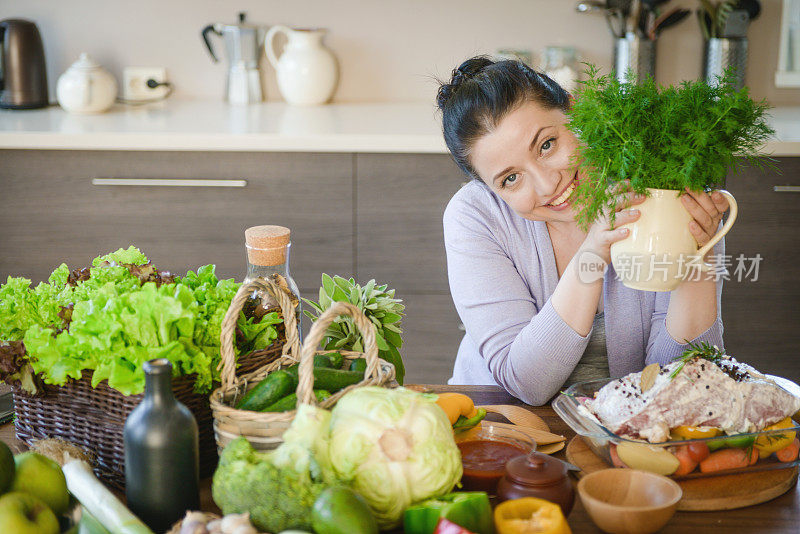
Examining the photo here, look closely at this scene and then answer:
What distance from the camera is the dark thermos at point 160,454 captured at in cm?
85

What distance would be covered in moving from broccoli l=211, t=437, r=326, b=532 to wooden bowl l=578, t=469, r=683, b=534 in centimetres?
29

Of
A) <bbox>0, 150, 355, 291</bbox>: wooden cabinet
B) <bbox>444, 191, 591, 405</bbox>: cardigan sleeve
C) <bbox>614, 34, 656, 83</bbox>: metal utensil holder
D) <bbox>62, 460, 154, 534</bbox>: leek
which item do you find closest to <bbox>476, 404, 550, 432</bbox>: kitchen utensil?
<bbox>444, 191, 591, 405</bbox>: cardigan sleeve

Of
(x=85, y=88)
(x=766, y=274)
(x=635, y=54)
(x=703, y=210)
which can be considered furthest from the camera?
(x=635, y=54)

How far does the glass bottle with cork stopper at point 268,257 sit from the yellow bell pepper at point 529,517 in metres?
0.43

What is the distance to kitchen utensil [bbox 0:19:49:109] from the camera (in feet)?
8.77

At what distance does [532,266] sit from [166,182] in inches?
49.5

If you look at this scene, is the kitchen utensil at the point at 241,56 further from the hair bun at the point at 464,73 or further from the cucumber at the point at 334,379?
the cucumber at the point at 334,379

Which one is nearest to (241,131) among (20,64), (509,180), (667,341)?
(20,64)

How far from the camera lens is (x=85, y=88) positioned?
8.73 ft

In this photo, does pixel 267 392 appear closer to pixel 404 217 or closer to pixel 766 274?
pixel 404 217

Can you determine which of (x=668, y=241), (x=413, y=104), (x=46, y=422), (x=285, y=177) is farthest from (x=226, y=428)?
(x=413, y=104)

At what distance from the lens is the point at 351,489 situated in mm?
826

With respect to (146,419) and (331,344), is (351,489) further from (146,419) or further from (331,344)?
(331,344)

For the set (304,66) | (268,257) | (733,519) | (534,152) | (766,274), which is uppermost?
(304,66)
